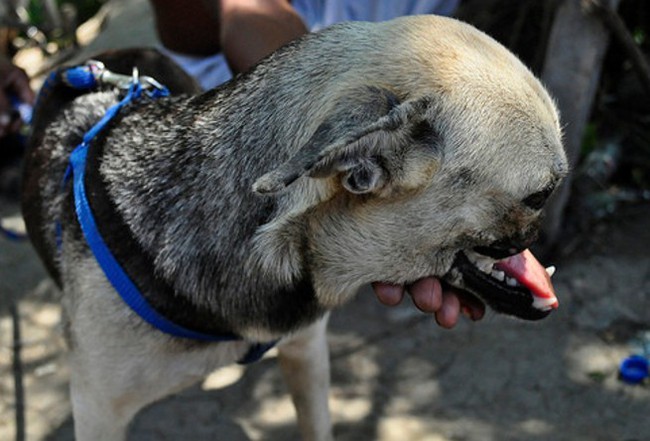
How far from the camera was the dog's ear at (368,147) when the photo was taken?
209 centimetres

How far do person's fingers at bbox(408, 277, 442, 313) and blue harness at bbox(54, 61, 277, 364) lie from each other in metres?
0.57

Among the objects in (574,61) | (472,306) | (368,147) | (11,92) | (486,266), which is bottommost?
(574,61)

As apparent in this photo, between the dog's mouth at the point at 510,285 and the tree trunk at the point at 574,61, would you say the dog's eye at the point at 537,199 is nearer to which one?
the dog's mouth at the point at 510,285

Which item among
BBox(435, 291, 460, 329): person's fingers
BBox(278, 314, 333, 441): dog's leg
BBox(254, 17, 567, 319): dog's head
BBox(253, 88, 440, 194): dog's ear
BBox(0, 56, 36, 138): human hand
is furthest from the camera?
BBox(0, 56, 36, 138): human hand

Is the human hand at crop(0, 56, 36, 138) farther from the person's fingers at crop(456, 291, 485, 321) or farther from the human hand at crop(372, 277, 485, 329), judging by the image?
the person's fingers at crop(456, 291, 485, 321)

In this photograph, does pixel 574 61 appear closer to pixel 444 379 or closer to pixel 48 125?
pixel 444 379

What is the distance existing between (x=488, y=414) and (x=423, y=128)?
1912 mm

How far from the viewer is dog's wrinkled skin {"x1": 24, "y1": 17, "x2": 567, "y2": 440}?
2.40 m

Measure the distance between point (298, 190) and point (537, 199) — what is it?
64 cm

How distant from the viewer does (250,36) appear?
3.65 metres

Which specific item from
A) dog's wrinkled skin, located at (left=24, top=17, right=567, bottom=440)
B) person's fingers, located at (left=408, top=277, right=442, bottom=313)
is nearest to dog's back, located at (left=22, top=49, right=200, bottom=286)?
dog's wrinkled skin, located at (left=24, top=17, right=567, bottom=440)

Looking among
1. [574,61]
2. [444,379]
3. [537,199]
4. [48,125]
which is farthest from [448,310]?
[574,61]

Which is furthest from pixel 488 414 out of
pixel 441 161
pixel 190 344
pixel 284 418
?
pixel 441 161

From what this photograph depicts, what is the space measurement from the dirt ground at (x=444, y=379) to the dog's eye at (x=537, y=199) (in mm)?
1588
